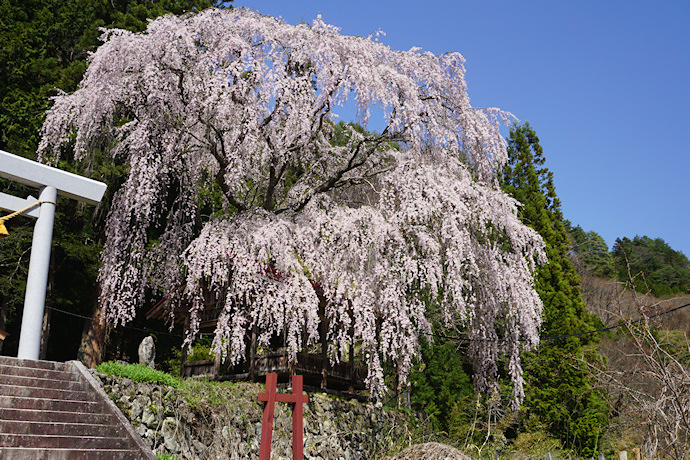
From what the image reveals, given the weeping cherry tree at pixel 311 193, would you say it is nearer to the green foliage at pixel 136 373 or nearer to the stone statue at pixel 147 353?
the green foliage at pixel 136 373

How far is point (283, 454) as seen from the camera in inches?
460

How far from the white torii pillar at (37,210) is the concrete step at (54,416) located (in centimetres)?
187

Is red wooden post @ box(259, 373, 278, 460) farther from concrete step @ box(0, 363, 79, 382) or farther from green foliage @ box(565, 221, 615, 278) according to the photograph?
Result: green foliage @ box(565, 221, 615, 278)

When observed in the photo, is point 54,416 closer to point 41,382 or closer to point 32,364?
point 41,382

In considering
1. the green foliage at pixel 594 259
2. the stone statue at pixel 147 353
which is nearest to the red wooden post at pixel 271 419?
the stone statue at pixel 147 353

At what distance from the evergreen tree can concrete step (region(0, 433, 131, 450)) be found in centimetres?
1091

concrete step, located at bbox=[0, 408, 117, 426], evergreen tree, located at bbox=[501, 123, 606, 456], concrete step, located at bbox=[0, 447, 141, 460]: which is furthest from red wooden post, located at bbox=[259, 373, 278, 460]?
evergreen tree, located at bbox=[501, 123, 606, 456]

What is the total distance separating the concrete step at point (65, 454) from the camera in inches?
274

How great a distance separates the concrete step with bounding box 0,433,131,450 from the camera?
713cm

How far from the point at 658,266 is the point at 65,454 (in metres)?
44.5

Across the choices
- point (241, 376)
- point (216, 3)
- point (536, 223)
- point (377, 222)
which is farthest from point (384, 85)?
point (216, 3)

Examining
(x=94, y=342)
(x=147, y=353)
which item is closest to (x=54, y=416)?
(x=147, y=353)

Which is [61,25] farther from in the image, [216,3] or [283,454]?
[283,454]

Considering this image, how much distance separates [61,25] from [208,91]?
405 inches
